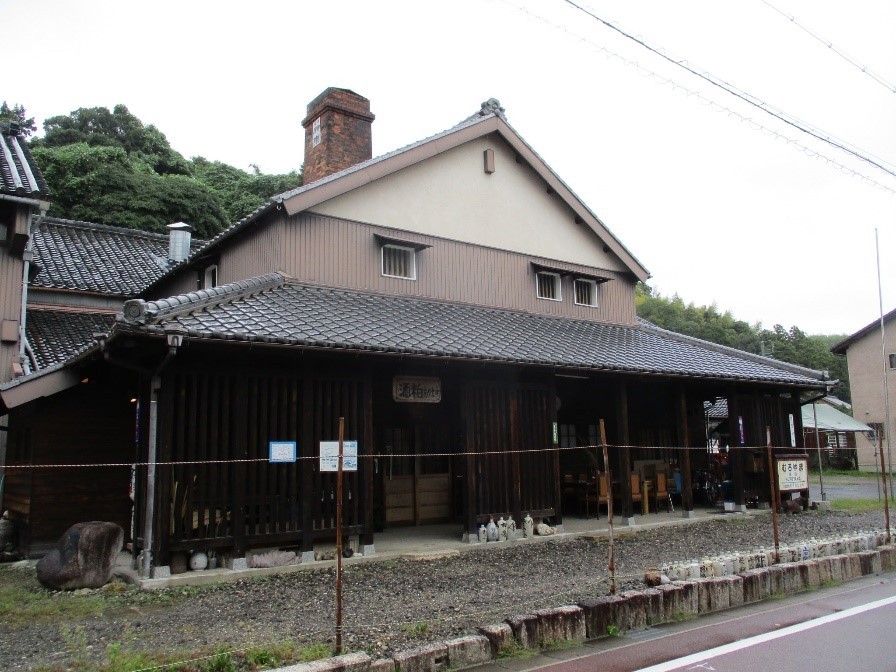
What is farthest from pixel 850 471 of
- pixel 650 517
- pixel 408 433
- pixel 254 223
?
pixel 254 223

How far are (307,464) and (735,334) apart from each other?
198ft

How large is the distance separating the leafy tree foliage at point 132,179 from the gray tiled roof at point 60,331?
16715mm

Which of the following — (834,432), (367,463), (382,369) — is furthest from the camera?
(834,432)

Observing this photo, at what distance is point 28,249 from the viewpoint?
1345 cm

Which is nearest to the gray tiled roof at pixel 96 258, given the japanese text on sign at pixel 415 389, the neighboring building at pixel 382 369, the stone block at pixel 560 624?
the neighboring building at pixel 382 369

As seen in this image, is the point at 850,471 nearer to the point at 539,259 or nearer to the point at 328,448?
the point at 539,259

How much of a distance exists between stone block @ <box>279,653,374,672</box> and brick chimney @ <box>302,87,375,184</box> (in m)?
12.6

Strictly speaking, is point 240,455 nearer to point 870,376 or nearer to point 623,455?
point 623,455

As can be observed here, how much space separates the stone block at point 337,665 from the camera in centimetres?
499

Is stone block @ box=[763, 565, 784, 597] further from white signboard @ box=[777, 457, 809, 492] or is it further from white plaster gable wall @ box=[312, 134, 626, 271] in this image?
white plaster gable wall @ box=[312, 134, 626, 271]

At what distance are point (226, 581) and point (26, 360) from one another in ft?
23.5

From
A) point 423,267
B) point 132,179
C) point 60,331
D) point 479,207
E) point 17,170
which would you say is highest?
point 132,179

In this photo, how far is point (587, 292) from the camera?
1762cm

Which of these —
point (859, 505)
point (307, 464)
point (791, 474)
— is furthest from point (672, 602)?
point (859, 505)
